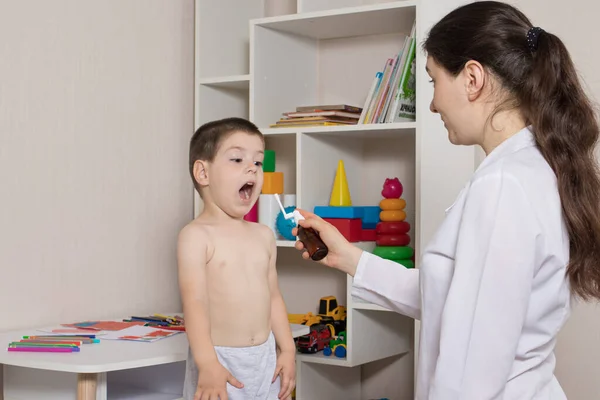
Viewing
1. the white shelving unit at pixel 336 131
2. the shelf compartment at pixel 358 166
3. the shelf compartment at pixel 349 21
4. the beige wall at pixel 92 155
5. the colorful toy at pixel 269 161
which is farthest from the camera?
the colorful toy at pixel 269 161

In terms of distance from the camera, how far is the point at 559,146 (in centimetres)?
115

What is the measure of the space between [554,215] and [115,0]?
1.66m

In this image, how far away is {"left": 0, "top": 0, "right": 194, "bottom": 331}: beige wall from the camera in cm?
203

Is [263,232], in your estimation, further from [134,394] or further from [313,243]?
[134,394]

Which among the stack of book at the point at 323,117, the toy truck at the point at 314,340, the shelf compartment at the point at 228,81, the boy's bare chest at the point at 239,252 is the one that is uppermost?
the shelf compartment at the point at 228,81

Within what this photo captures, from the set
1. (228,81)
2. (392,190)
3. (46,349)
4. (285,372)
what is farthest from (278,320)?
(228,81)

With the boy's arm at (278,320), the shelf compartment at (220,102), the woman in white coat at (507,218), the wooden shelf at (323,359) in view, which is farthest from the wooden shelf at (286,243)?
the woman in white coat at (507,218)

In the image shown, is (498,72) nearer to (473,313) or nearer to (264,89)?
(473,313)

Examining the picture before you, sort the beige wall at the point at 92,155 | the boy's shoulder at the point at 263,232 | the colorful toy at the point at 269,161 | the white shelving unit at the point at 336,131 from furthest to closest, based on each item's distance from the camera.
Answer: the colorful toy at the point at 269,161 → the white shelving unit at the point at 336,131 → the beige wall at the point at 92,155 → the boy's shoulder at the point at 263,232

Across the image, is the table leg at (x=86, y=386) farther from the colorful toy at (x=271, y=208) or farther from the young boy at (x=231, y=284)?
the colorful toy at (x=271, y=208)

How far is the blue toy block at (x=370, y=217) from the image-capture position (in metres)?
2.44

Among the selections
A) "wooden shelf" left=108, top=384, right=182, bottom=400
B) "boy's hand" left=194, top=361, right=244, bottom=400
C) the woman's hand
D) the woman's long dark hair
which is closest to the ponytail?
the woman's long dark hair

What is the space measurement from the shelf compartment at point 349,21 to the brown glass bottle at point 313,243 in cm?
102

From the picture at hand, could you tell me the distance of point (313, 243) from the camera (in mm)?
1480
